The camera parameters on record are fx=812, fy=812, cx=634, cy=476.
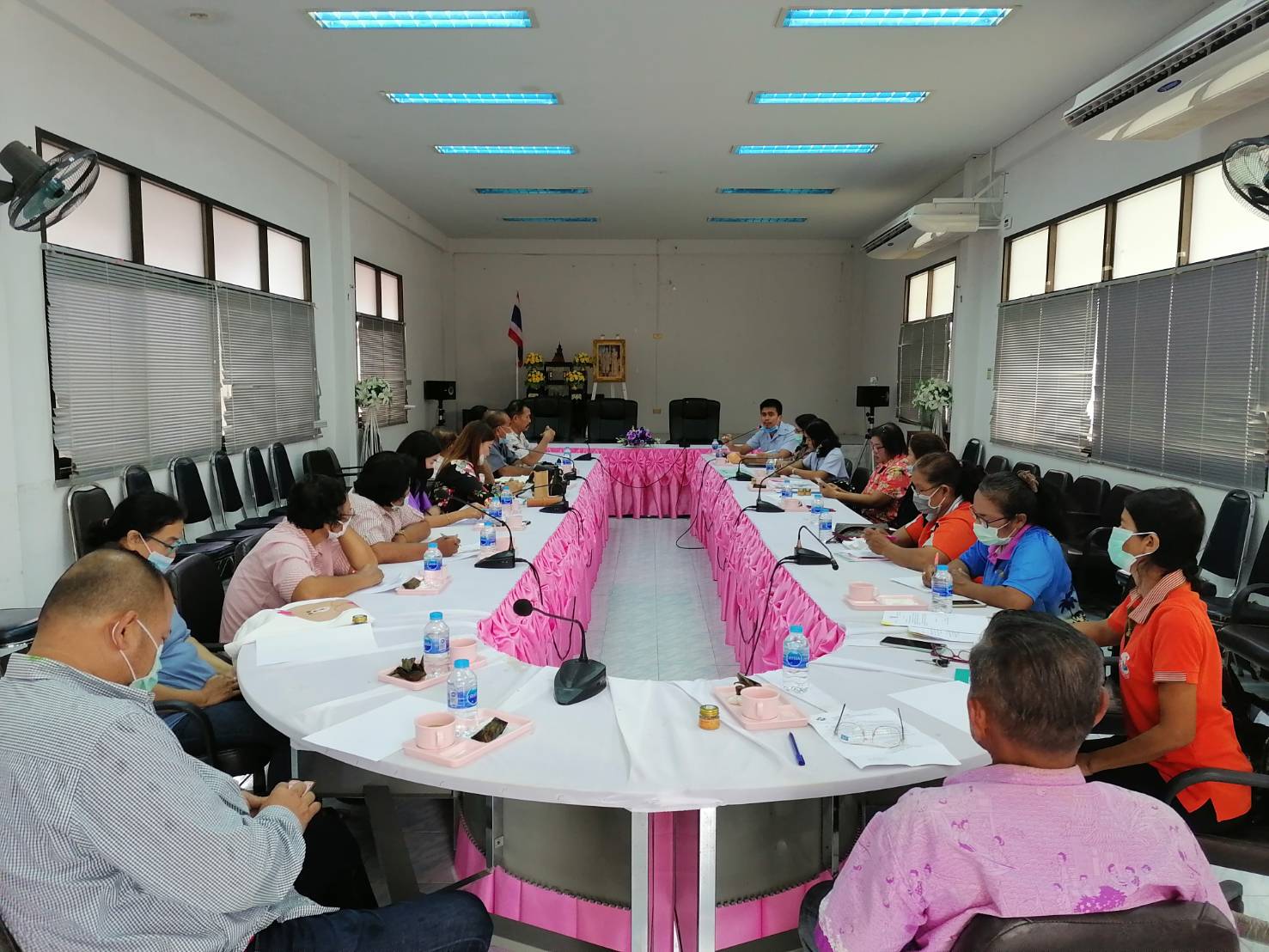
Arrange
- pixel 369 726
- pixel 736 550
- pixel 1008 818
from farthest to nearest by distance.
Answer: pixel 736 550, pixel 369 726, pixel 1008 818

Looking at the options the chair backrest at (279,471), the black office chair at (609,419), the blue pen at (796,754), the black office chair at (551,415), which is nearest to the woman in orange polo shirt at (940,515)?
the blue pen at (796,754)

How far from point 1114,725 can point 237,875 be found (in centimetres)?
201

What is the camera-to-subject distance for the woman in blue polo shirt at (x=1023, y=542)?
2.51 meters

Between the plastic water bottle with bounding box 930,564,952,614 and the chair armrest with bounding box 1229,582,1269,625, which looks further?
the chair armrest with bounding box 1229,582,1269,625

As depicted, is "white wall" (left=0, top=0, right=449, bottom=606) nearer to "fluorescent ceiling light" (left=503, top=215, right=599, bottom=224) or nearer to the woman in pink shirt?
"fluorescent ceiling light" (left=503, top=215, right=599, bottom=224)

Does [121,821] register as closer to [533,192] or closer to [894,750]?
[894,750]

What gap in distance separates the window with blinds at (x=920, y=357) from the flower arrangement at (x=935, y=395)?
0.21 metres

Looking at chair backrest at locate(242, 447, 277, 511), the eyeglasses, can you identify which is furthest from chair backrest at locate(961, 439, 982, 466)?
the eyeglasses

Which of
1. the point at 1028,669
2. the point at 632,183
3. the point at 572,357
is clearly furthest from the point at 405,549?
the point at 572,357

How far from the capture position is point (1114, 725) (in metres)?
2.07

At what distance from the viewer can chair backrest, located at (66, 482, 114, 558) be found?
3.82 meters

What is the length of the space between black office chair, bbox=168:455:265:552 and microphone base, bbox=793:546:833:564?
10.5 feet

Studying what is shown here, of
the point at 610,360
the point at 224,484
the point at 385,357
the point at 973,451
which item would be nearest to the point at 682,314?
the point at 610,360

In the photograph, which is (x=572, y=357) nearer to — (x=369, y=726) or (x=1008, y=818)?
(x=369, y=726)
